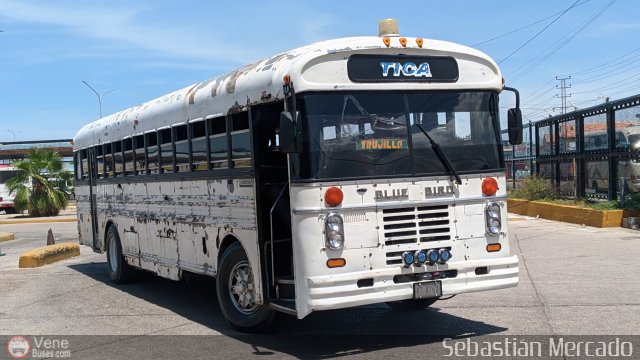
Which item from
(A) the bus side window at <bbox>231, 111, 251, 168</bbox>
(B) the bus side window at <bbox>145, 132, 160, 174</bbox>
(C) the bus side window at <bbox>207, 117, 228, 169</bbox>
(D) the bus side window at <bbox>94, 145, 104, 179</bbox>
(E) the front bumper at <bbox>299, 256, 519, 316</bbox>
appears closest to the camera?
(E) the front bumper at <bbox>299, 256, 519, 316</bbox>

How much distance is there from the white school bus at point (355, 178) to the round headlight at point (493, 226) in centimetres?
2

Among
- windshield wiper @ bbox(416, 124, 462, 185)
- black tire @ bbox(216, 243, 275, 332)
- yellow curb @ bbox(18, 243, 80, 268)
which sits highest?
windshield wiper @ bbox(416, 124, 462, 185)

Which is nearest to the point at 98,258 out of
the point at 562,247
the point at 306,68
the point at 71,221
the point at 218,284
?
the point at 218,284

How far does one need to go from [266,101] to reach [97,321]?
399 centimetres

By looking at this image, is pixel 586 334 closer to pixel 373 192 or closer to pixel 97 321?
pixel 373 192

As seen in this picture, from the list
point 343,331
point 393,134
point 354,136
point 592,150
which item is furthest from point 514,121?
point 592,150

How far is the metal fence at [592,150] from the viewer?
61.2 feet

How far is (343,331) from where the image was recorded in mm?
8242

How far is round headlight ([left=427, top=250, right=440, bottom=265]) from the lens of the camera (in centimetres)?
722

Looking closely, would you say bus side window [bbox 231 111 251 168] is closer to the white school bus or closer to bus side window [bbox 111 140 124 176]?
the white school bus

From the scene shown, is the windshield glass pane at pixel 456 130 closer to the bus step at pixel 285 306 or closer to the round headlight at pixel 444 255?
the round headlight at pixel 444 255

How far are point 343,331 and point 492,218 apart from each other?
211 centimetres

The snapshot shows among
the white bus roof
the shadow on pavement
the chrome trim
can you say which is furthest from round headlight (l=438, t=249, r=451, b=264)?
the white bus roof

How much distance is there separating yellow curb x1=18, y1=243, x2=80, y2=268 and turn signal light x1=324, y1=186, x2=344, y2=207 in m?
10.5
